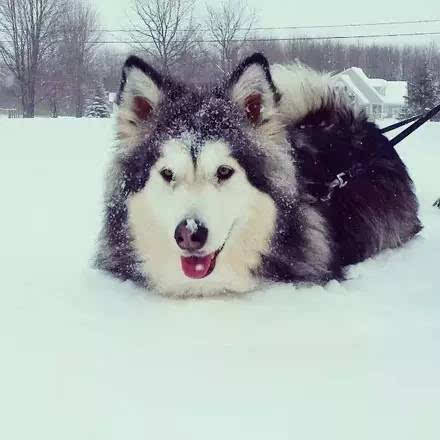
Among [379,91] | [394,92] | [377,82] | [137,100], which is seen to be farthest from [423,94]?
[137,100]

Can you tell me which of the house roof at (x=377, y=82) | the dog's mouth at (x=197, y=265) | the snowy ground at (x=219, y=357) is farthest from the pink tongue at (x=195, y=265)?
the house roof at (x=377, y=82)

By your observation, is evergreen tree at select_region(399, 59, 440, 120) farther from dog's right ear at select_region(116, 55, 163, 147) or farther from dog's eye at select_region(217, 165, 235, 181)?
dog's eye at select_region(217, 165, 235, 181)

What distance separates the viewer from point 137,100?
3.19 m

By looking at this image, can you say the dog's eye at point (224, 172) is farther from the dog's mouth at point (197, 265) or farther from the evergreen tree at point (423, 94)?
the evergreen tree at point (423, 94)

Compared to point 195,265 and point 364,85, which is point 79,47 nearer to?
point 364,85

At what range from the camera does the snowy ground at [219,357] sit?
5.50ft

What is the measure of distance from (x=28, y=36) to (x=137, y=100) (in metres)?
37.7

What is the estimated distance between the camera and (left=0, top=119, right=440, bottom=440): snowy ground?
1677 mm

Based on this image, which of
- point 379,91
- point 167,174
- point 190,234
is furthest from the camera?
point 379,91

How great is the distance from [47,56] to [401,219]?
3837 centimetres

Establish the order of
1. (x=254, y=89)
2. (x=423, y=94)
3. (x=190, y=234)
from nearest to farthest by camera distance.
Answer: (x=190, y=234) < (x=254, y=89) < (x=423, y=94)

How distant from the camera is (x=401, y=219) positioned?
13.8 ft

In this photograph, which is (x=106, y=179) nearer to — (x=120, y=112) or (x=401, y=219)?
(x=120, y=112)

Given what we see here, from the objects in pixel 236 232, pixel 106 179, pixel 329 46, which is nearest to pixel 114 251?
pixel 106 179
